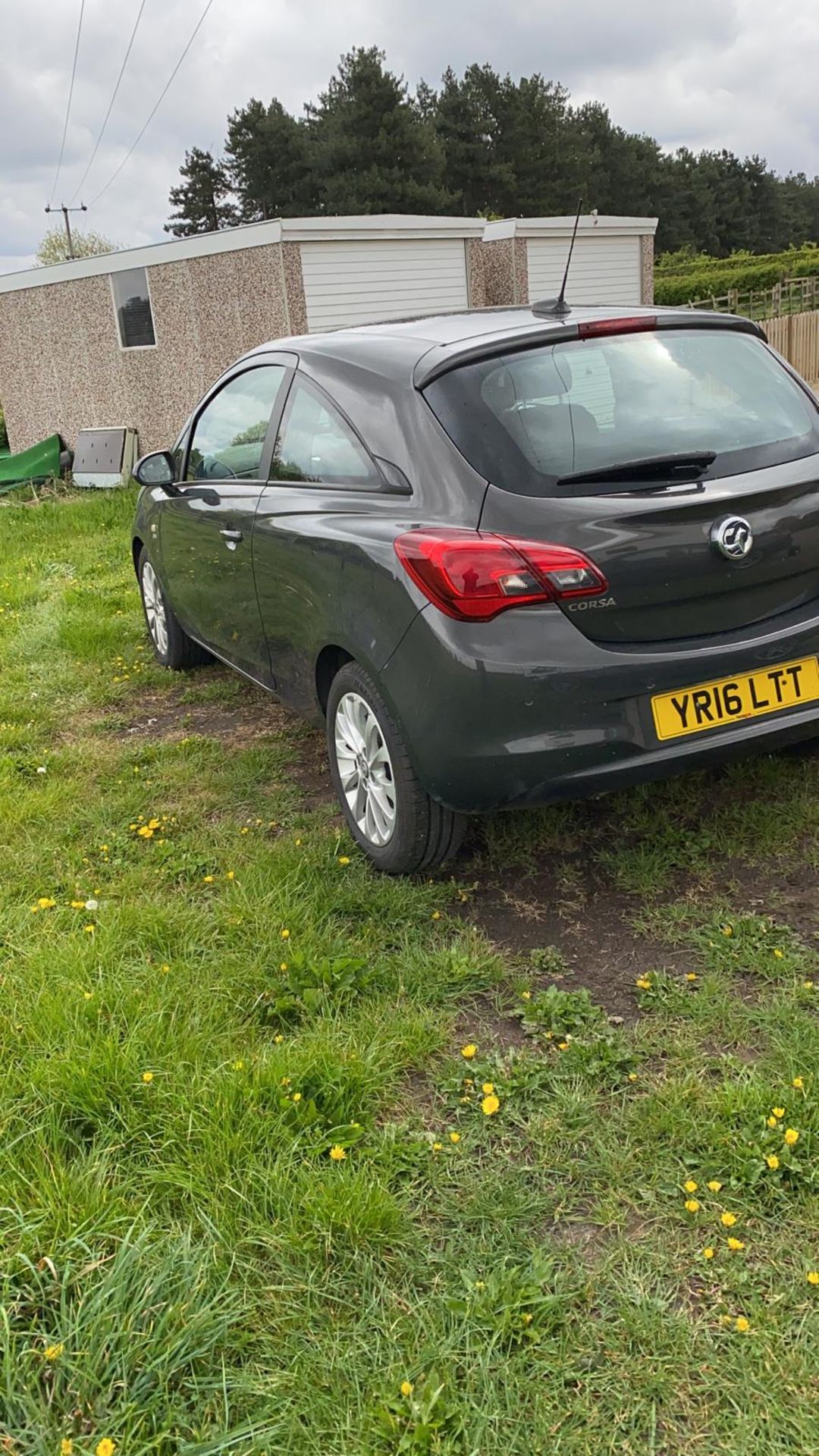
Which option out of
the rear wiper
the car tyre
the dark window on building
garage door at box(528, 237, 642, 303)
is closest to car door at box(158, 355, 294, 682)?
the car tyre

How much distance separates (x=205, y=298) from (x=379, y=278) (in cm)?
223

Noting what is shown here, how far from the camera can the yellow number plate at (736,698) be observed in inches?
118

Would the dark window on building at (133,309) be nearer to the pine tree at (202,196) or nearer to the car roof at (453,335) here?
the car roof at (453,335)

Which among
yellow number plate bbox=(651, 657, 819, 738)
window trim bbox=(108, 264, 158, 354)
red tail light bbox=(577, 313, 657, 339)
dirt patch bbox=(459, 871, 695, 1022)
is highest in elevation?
window trim bbox=(108, 264, 158, 354)

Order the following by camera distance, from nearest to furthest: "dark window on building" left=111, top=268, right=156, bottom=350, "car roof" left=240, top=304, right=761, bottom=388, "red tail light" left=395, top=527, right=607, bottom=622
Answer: "red tail light" left=395, top=527, right=607, bottom=622
"car roof" left=240, top=304, right=761, bottom=388
"dark window on building" left=111, top=268, right=156, bottom=350

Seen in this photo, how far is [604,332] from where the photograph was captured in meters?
3.27

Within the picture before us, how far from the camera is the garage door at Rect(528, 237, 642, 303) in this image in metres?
17.3

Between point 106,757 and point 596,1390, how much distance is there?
362cm

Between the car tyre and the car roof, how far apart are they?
2.23 metres

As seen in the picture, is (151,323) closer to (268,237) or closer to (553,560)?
(268,237)

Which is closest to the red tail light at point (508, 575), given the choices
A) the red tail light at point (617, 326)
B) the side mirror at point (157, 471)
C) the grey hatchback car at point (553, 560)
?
the grey hatchback car at point (553, 560)

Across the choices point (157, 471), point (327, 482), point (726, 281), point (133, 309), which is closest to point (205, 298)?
point (133, 309)

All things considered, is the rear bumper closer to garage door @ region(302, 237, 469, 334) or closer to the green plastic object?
garage door @ region(302, 237, 469, 334)

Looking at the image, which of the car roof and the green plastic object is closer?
the car roof
